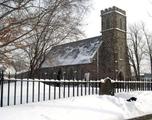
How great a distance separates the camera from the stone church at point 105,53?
2111 inches

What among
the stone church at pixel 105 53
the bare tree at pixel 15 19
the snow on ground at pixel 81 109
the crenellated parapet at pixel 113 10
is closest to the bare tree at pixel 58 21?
the bare tree at pixel 15 19

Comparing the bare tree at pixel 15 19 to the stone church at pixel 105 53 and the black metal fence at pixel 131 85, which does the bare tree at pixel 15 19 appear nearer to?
the black metal fence at pixel 131 85

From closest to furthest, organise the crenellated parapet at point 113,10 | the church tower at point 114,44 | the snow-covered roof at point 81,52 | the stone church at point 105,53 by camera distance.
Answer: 1. the stone church at point 105,53
2. the church tower at point 114,44
3. the snow-covered roof at point 81,52
4. the crenellated parapet at point 113,10

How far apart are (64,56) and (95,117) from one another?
54559 mm

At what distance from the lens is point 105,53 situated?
5544cm

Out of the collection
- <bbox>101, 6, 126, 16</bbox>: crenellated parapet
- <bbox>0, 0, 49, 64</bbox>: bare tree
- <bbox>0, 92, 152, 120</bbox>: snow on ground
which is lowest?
<bbox>0, 92, 152, 120</bbox>: snow on ground

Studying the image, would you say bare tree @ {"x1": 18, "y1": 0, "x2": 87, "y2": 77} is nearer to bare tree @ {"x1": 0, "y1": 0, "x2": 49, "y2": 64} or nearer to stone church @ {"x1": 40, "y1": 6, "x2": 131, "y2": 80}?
bare tree @ {"x1": 0, "y1": 0, "x2": 49, "y2": 64}

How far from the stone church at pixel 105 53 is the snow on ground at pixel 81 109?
40.4 m

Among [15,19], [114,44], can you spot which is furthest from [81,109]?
[114,44]

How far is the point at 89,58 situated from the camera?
54.3 metres

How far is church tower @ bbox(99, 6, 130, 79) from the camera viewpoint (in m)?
54.1

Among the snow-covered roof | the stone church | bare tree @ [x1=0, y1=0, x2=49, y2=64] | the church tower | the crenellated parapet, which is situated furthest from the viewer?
the crenellated parapet

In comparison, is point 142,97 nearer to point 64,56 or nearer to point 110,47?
point 110,47

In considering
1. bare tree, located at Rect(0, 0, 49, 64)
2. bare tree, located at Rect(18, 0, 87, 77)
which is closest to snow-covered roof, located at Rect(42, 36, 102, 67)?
bare tree, located at Rect(18, 0, 87, 77)
